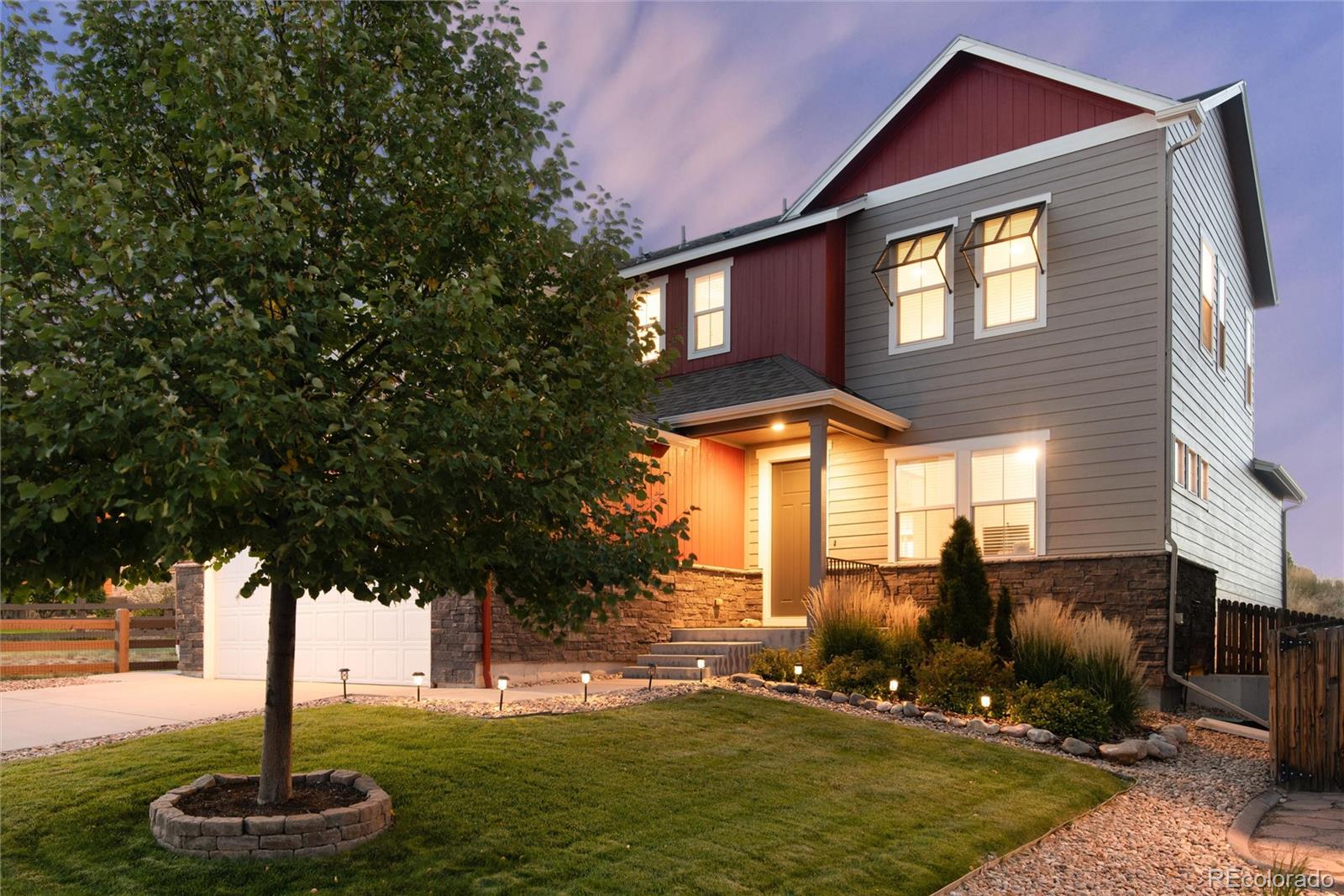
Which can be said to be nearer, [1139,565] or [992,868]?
[992,868]

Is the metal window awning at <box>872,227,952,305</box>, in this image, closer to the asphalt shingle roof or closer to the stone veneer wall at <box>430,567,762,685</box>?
the asphalt shingle roof

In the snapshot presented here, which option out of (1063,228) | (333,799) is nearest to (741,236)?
(1063,228)

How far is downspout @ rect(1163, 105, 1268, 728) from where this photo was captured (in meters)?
11.9

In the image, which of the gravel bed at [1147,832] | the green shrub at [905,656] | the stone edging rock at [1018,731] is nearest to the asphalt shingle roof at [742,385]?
the green shrub at [905,656]

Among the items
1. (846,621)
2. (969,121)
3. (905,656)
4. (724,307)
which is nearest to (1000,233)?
(969,121)

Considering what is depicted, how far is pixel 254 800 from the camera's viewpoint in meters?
5.95

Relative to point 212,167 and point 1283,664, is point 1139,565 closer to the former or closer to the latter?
point 1283,664

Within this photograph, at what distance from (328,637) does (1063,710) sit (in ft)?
29.0

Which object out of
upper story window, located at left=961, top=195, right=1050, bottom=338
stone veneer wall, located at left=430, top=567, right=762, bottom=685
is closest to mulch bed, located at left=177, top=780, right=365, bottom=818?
stone veneer wall, located at left=430, top=567, right=762, bottom=685

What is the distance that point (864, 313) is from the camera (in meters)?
15.2

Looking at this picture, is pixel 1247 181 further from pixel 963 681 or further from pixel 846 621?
pixel 963 681

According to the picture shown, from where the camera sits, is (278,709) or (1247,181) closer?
(278,709)

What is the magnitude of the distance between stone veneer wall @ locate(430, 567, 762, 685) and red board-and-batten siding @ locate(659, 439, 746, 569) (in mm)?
311

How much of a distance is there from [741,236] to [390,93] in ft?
35.2
